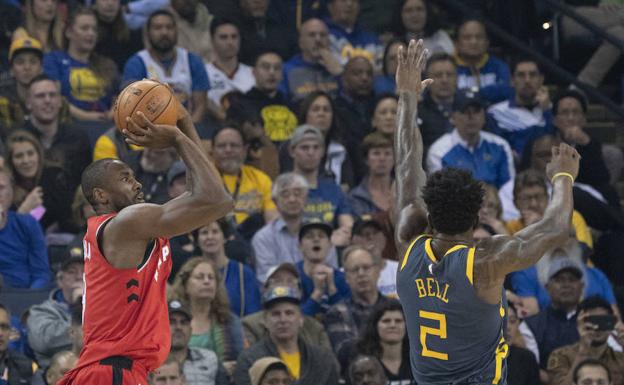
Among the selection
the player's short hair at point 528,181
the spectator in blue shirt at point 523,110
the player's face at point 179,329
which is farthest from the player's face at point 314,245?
the spectator in blue shirt at point 523,110

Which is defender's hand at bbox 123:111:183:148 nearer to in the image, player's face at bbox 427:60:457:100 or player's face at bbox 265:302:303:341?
player's face at bbox 265:302:303:341

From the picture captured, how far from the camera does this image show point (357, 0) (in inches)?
649

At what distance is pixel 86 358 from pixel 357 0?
965cm

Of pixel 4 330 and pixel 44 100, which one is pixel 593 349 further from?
pixel 44 100

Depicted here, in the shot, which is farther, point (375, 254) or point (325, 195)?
point (325, 195)

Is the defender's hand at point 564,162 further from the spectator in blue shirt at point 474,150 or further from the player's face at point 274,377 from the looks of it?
the spectator in blue shirt at point 474,150

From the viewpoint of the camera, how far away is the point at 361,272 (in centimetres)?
1200

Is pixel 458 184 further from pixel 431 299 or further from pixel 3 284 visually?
pixel 3 284

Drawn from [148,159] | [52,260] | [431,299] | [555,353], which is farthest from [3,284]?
[431,299]

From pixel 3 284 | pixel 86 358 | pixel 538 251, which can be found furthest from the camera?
pixel 3 284

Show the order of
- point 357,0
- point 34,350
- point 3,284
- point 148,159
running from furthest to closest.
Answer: point 357,0
point 148,159
point 3,284
point 34,350

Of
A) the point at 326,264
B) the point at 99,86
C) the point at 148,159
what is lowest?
the point at 326,264

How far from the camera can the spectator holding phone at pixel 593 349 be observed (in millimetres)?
11703

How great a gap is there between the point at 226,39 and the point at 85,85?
1.65 meters
